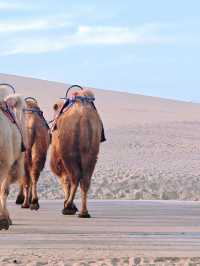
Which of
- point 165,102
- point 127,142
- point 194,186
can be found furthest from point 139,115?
point 194,186

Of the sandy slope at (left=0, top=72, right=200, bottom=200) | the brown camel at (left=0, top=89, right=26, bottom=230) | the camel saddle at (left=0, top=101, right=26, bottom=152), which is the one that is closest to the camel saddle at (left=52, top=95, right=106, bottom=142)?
the brown camel at (left=0, top=89, right=26, bottom=230)

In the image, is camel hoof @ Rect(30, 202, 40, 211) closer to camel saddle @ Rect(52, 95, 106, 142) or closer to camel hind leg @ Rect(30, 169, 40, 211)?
camel hind leg @ Rect(30, 169, 40, 211)

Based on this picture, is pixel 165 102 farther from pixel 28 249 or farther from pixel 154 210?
pixel 28 249

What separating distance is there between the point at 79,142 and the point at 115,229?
2259 mm

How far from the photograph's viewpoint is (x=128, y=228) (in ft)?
40.7

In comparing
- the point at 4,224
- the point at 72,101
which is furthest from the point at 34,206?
the point at 4,224

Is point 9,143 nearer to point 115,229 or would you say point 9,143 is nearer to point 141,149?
point 115,229

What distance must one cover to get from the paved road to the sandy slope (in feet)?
12.3

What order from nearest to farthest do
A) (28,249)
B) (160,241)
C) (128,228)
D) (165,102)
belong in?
(28,249)
(160,241)
(128,228)
(165,102)

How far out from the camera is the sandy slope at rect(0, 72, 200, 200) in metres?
20.9

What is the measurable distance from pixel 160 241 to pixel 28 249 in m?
1.58

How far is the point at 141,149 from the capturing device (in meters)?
33.3

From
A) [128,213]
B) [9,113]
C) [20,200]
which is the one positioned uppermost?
[9,113]

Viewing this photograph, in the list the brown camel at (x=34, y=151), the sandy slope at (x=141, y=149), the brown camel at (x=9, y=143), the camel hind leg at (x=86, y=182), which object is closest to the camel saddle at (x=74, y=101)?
the brown camel at (x=34, y=151)
